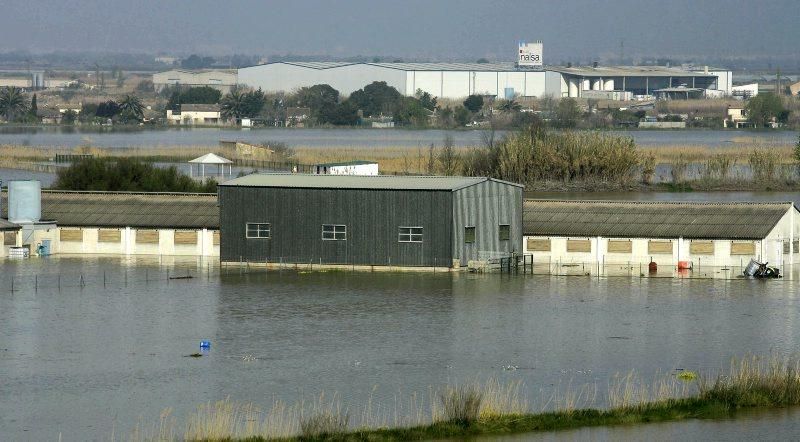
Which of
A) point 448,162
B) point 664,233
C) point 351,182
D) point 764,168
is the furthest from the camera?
point 448,162

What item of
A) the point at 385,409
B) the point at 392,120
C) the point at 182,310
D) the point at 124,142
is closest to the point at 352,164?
the point at 182,310

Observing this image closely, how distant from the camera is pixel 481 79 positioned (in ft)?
584

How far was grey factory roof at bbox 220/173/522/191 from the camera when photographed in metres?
37.0

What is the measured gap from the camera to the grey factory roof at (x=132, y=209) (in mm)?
39344

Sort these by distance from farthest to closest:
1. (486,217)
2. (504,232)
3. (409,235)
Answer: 1. (504,232)
2. (486,217)
3. (409,235)

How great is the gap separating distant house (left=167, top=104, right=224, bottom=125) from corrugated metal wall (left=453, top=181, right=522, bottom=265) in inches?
4613

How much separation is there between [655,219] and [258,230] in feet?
31.7

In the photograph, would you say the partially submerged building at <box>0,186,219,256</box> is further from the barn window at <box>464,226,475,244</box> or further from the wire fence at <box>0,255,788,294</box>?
the barn window at <box>464,226,475,244</box>

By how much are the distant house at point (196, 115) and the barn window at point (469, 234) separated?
117904mm

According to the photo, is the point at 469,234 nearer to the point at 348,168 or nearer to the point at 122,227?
the point at 122,227

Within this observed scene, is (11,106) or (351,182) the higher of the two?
(11,106)

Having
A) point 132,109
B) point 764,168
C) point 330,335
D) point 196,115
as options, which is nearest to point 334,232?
point 330,335

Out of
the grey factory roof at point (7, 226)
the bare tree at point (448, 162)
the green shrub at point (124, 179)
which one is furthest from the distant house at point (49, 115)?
the grey factory roof at point (7, 226)

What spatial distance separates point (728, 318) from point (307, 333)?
8172 millimetres
